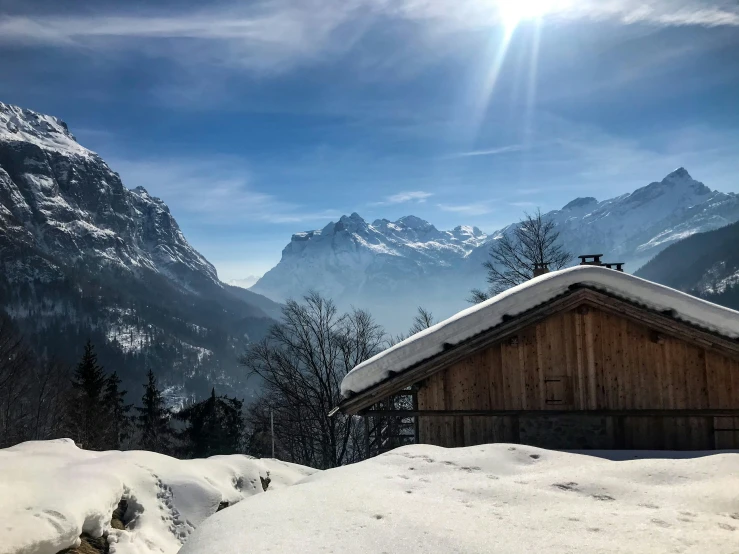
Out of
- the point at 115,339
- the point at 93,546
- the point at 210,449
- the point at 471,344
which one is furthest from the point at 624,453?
the point at 115,339

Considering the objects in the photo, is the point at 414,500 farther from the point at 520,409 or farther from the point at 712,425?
the point at 712,425

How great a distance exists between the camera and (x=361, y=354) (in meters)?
29.7

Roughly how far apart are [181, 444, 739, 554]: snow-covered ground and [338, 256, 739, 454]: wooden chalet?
3.22m

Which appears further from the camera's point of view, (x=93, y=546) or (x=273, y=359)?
(x=273, y=359)

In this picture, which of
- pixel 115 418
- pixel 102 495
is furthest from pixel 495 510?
pixel 115 418

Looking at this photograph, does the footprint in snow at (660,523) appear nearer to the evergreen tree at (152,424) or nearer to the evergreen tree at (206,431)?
the evergreen tree at (206,431)

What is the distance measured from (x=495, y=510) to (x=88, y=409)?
108ft

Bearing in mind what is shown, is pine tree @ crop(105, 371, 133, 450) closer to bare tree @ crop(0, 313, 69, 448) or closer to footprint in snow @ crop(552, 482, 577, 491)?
bare tree @ crop(0, 313, 69, 448)

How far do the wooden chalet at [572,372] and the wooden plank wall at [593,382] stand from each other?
0.06 ft

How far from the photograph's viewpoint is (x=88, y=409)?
31438mm

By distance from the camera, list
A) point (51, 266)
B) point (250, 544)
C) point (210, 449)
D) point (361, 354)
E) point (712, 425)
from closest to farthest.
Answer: point (250, 544) → point (712, 425) → point (361, 354) → point (210, 449) → point (51, 266)

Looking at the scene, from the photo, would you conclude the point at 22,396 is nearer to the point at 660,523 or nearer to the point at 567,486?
the point at 567,486

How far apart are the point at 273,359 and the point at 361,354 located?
496cm

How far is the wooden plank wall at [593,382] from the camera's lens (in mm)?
8766
